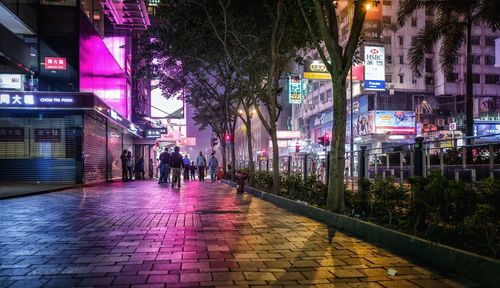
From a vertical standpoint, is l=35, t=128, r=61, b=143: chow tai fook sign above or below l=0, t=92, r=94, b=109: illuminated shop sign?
below

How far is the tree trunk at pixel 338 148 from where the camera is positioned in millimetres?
9344

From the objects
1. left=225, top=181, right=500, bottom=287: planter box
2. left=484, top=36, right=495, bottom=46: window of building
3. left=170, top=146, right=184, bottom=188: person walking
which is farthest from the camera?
left=484, top=36, right=495, bottom=46: window of building

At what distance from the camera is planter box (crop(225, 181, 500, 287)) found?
15.7 ft

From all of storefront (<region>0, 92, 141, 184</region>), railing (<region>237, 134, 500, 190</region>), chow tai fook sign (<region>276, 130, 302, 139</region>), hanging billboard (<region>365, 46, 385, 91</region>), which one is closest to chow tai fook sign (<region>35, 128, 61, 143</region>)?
storefront (<region>0, 92, 141, 184</region>)

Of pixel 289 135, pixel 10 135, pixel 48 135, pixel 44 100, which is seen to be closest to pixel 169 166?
pixel 48 135

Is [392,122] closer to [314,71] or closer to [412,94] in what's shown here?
[412,94]

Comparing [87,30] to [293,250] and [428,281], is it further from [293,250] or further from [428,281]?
[428,281]

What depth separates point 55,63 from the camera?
21109 millimetres

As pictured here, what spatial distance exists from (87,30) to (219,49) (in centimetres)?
719

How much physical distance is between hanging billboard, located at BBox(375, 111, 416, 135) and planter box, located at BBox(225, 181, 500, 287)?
125 ft

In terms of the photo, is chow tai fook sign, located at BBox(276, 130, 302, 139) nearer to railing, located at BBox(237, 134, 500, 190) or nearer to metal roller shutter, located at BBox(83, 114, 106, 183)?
metal roller shutter, located at BBox(83, 114, 106, 183)

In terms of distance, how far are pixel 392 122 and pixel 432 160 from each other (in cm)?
3953

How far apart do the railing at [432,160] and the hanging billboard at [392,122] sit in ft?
118

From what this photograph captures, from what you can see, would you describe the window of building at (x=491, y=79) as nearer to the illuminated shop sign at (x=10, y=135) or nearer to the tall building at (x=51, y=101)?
the tall building at (x=51, y=101)
